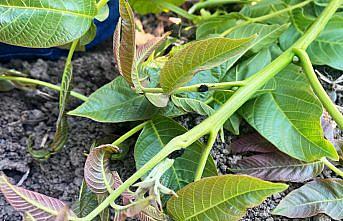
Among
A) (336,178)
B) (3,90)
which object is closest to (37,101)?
(3,90)

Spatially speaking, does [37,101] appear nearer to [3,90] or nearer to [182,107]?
[3,90]

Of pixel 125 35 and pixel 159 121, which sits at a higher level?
pixel 125 35

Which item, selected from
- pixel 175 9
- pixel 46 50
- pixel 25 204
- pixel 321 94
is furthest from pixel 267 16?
pixel 25 204

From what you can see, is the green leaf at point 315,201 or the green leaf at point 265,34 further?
the green leaf at point 265,34

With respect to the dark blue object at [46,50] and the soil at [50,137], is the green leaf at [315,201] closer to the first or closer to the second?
the soil at [50,137]

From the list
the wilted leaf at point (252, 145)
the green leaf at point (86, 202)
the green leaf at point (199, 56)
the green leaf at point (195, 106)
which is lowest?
the green leaf at point (86, 202)

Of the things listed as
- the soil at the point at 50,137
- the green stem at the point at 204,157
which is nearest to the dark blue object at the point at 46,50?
the soil at the point at 50,137

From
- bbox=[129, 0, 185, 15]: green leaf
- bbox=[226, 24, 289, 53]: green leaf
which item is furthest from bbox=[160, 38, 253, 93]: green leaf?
bbox=[129, 0, 185, 15]: green leaf
